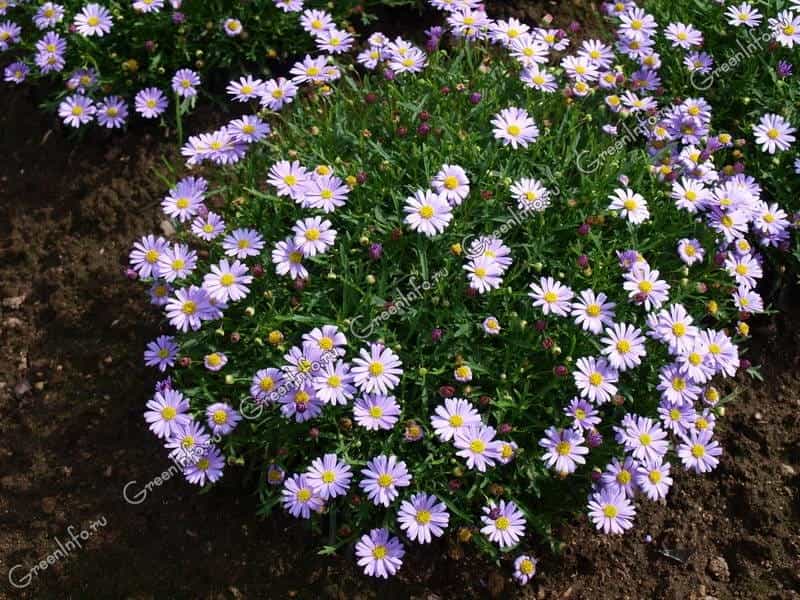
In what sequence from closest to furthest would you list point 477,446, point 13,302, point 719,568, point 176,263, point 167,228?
point 477,446, point 176,263, point 719,568, point 13,302, point 167,228

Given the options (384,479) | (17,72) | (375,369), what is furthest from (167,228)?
(384,479)

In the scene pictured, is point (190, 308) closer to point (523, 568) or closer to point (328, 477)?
point (328, 477)

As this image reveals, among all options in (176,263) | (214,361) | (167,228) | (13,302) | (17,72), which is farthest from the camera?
(17,72)

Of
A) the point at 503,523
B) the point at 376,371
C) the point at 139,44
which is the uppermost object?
the point at 139,44

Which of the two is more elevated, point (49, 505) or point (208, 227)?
point (208, 227)

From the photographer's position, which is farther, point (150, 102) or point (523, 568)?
point (150, 102)

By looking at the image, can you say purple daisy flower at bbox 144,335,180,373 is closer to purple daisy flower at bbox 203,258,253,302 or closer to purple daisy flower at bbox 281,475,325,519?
purple daisy flower at bbox 203,258,253,302

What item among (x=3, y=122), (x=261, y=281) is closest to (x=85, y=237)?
(x=3, y=122)
